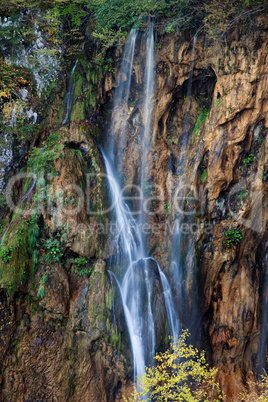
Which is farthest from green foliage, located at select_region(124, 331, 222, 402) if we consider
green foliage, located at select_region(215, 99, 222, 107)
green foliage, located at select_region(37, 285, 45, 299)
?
green foliage, located at select_region(215, 99, 222, 107)

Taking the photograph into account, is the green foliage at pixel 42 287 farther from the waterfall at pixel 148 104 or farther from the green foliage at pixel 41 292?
the waterfall at pixel 148 104

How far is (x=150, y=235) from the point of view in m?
11.9

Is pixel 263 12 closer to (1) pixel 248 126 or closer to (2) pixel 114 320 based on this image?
(1) pixel 248 126

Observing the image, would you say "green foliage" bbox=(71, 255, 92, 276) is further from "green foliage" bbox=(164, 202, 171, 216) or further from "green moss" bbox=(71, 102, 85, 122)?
"green moss" bbox=(71, 102, 85, 122)

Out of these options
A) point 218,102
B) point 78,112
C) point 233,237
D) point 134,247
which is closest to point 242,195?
point 233,237

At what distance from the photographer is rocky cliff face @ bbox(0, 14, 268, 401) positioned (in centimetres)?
892

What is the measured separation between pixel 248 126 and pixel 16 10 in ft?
33.8

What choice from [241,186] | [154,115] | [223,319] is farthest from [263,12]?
[223,319]

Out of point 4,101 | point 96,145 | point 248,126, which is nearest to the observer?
point 248,126

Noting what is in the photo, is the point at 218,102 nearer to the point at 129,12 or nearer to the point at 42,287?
the point at 129,12

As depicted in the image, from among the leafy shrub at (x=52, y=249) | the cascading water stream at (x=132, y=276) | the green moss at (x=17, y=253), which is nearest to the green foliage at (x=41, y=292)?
the green moss at (x=17, y=253)

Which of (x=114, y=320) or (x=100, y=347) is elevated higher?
(x=114, y=320)

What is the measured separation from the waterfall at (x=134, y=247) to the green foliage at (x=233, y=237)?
2864 millimetres

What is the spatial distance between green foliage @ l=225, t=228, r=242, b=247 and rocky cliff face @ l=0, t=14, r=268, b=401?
4 cm
